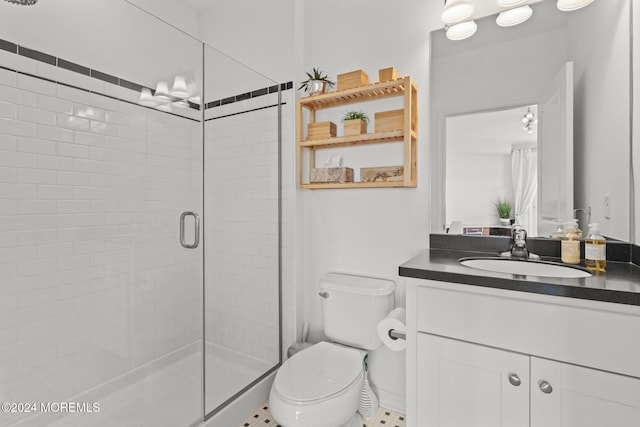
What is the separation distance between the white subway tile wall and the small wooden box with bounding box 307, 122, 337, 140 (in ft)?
2.07

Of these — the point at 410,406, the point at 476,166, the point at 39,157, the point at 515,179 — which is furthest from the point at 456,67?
the point at 39,157

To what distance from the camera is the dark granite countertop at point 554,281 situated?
93cm

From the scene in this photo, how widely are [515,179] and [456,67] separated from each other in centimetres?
62

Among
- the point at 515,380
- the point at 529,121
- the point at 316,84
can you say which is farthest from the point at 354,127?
the point at 515,380

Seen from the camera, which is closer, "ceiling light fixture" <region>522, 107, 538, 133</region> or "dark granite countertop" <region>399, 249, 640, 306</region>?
"dark granite countertop" <region>399, 249, 640, 306</region>

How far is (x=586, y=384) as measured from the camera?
969mm

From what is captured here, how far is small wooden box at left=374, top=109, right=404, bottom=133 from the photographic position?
5.52ft

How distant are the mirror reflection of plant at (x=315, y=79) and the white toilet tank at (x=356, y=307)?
1.12 m

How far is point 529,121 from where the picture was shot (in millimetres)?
1481

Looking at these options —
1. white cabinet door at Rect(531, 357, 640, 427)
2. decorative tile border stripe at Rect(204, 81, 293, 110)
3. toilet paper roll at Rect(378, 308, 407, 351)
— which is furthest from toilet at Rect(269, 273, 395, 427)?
decorative tile border stripe at Rect(204, 81, 293, 110)

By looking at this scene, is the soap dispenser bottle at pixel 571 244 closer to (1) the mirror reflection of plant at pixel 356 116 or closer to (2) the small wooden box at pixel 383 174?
(2) the small wooden box at pixel 383 174

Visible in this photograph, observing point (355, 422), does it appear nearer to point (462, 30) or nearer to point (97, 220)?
point (97, 220)

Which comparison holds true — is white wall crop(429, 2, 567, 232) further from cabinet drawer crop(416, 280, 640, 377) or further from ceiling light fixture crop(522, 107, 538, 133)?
cabinet drawer crop(416, 280, 640, 377)

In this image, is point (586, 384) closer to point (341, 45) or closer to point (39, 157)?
point (341, 45)
